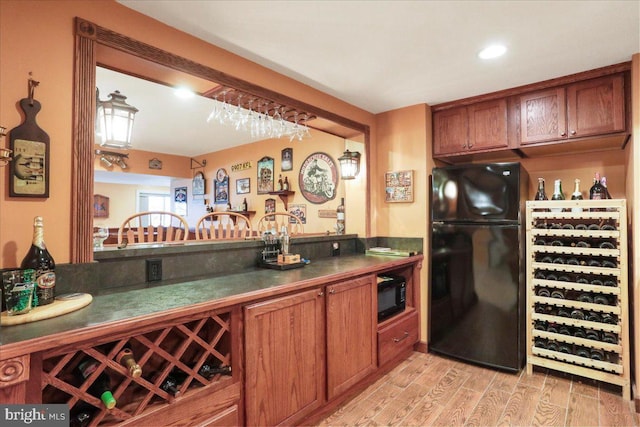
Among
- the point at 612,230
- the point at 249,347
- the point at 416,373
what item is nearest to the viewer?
the point at 249,347

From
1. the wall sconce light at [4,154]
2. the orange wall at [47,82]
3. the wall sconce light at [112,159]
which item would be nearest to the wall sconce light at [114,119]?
the orange wall at [47,82]

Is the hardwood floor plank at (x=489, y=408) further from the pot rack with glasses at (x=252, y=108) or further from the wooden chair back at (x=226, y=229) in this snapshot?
the pot rack with glasses at (x=252, y=108)

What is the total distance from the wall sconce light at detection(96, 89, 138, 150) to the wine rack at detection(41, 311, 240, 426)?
115 centimetres

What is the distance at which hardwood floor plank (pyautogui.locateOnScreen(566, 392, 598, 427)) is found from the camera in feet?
6.53

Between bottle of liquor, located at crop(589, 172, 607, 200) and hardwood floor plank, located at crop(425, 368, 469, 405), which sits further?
bottle of liquor, located at crop(589, 172, 607, 200)

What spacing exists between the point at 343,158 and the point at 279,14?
173cm

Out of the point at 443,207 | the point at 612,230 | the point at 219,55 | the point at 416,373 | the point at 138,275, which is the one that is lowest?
A: the point at 416,373

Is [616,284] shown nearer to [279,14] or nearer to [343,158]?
[343,158]

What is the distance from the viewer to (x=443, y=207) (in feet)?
9.60

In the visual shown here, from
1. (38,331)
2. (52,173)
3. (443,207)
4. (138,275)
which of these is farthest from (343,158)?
(38,331)

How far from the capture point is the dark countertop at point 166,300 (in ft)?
3.34

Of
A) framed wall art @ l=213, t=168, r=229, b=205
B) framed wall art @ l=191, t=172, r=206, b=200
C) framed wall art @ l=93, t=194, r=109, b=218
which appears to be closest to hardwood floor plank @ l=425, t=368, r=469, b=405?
framed wall art @ l=213, t=168, r=229, b=205

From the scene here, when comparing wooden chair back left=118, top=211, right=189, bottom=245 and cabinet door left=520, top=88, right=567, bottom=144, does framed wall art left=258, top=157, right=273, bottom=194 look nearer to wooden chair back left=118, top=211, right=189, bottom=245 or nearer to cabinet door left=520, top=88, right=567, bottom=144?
wooden chair back left=118, top=211, right=189, bottom=245

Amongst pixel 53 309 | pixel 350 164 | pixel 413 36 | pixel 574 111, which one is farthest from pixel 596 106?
pixel 53 309
